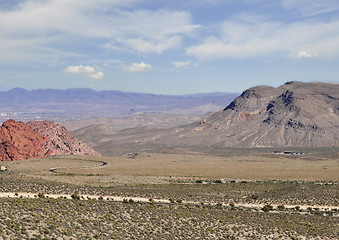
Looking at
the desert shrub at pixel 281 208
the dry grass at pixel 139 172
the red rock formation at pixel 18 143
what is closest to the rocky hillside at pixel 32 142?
the red rock formation at pixel 18 143

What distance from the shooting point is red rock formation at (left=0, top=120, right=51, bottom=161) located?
103188 millimetres

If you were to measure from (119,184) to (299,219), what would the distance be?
105 ft

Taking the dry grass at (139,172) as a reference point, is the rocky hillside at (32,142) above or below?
above

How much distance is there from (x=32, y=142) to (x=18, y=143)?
6.13 meters

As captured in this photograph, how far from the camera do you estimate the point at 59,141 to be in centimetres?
12900

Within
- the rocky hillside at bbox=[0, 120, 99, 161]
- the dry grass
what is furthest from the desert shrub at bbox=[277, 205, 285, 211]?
the rocky hillside at bbox=[0, 120, 99, 161]

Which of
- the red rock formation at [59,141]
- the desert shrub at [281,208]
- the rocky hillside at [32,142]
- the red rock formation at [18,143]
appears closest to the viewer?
the desert shrub at [281,208]

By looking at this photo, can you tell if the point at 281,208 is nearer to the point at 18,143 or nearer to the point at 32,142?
the point at 18,143

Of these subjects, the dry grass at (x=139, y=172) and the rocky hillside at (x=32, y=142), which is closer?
the dry grass at (x=139, y=172)

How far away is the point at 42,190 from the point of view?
1849 inches

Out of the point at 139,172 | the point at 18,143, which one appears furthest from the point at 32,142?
the point at 139,172

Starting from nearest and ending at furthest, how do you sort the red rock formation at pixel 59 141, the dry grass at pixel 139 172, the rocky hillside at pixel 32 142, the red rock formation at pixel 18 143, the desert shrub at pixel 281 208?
the desert shrub at pixel 281 208 → the dry grass at pixel 139 172 → the red rock formation at pixel 18 143 → the rocky hillside at pixel 32 142 → the red rock formation at pixel 59 141

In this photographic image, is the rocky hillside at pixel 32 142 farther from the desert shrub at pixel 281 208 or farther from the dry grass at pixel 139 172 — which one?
the desert shrub at pixel 281 208

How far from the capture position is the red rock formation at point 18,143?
103 m
